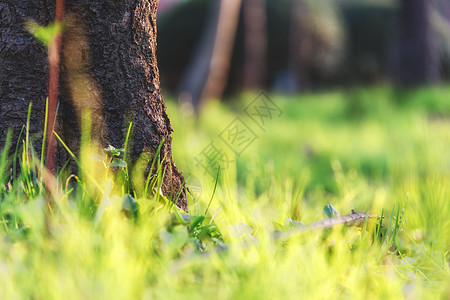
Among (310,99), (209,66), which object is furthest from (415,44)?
(209,66)

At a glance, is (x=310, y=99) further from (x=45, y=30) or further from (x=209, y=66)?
(x=45, y=30)

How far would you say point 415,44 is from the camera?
268 inches

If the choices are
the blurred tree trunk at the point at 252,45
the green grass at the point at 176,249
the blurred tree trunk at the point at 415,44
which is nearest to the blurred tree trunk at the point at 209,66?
the blurred tree trunk at the point at 252,45

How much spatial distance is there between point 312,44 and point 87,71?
7.48 metres

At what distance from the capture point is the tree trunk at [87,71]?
1.28m

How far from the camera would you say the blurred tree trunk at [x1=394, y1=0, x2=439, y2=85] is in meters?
6.62

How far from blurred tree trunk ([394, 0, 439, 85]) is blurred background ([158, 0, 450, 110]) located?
0.01 m

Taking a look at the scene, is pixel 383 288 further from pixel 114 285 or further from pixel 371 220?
pixel 114 285

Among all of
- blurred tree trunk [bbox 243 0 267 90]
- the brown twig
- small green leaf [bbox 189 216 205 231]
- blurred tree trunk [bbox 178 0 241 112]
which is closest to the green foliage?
the brown twig

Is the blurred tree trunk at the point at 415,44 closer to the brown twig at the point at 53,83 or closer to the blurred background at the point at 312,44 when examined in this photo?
the blurred background at the point at 312,44

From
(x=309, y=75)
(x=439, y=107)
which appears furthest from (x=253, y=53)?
(x=439, y=107)

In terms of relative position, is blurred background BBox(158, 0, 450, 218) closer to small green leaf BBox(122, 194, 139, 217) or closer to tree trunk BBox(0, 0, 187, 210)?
tree trunk BBox(0, 0, 187, 210)

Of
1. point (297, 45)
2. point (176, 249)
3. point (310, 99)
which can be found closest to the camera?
point (176, 249)

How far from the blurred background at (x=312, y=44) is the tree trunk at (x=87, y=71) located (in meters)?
5.44
